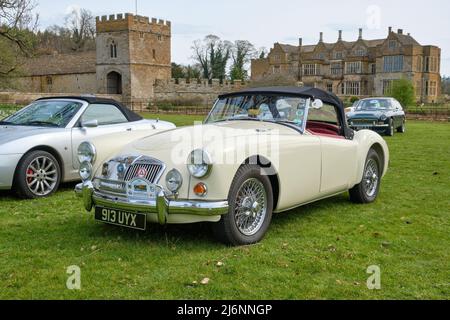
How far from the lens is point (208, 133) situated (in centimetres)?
539

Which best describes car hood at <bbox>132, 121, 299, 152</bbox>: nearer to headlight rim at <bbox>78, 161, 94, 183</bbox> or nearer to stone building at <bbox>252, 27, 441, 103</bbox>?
headlight rim at <bbox>78, 161, 94, 183</bbox>

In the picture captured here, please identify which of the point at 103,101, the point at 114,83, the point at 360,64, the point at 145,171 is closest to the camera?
the point at 145,171

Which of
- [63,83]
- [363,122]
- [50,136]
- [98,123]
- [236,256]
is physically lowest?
[236,256]

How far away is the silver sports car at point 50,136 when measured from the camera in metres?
6.96

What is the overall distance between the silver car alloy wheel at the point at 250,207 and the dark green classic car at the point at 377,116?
1424 centimetres

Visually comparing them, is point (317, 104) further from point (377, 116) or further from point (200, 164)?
point (377, 116)

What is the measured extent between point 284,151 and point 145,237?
68.1 inches

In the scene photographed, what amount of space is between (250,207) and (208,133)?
3.19 feet

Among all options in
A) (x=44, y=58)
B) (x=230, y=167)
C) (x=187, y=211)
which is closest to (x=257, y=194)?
(x=230, y=167)

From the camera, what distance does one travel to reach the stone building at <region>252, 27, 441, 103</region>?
2985 inches

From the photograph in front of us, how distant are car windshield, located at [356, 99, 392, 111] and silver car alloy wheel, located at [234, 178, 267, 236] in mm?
16349

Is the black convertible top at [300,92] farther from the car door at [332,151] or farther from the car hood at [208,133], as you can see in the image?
the car hood at [208,133]

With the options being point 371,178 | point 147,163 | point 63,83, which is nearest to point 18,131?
point 147,163

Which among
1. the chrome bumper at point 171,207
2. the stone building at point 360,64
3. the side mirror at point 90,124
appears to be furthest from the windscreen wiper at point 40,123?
the stone building at point 360,64
